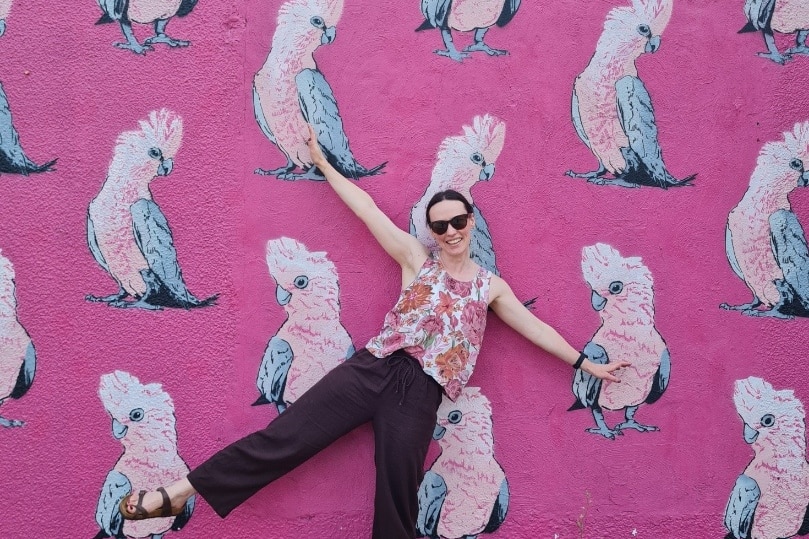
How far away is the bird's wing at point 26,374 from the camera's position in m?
2.78

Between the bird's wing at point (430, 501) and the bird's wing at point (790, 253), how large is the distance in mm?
1836

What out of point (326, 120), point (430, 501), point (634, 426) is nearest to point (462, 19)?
point (326, 120)

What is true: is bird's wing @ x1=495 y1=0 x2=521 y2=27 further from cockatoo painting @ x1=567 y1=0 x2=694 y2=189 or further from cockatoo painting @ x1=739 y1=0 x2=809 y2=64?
cockatoo painting @ x1=739 y1=0 x2=809 y2=64

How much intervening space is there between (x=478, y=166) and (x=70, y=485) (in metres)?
2.24

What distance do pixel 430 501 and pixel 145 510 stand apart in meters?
1.18

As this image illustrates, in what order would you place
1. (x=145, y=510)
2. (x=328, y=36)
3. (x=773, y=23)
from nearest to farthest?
(x=145, y=510)
(x=328, y=36)
(x=773, y=23)

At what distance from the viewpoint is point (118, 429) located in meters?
2.82

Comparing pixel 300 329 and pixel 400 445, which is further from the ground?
pixel 300 329

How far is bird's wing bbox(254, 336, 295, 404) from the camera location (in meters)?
2.88

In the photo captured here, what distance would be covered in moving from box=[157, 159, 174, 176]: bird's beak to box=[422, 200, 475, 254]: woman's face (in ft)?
3.82

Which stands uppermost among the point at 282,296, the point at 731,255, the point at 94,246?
the point at 731,255

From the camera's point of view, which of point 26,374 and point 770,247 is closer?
point 26,374

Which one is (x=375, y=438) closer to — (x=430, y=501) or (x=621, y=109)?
(x=430, y=501)

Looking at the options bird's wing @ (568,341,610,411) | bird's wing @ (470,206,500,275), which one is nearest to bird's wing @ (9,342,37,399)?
bird's wing @ (470,206,500,275)
